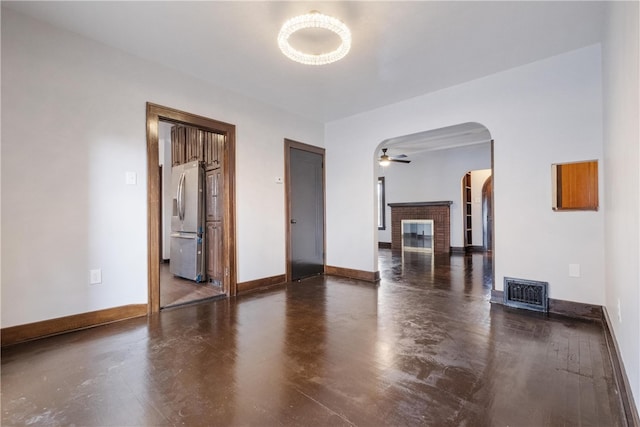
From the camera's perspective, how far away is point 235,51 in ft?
9.13

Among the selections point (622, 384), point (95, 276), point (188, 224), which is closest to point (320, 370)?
point (622, 384)

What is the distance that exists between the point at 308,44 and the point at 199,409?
112 inches

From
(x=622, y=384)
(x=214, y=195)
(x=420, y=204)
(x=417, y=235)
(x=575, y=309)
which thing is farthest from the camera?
(x=417, y=235)

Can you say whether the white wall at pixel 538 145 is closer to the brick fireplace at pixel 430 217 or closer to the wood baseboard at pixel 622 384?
the wood baseboard at pixel 622 384

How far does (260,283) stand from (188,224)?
1457mm

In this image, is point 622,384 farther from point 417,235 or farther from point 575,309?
point 417,235

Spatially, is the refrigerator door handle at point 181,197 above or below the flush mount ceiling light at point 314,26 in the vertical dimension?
below

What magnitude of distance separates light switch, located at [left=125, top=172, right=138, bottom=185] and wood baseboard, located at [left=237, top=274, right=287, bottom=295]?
1.70 m

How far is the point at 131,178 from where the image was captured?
2795 millimetres

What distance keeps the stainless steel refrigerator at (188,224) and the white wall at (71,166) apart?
1.33 meters

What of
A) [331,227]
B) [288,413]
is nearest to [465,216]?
[331,227]

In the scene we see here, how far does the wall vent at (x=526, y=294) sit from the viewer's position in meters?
2.91

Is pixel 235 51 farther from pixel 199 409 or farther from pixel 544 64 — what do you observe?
pixel 544 64

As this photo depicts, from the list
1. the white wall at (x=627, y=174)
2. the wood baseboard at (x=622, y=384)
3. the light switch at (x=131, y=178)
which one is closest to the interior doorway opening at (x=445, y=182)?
the white wall at (x=627, y=174)
